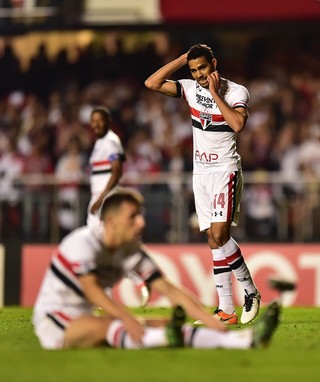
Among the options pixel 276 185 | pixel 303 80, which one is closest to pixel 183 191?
pixel 276 185

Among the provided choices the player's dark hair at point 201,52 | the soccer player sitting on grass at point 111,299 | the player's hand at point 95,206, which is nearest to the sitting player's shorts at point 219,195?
the player's dark hair at point 201,52

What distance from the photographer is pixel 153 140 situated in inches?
834

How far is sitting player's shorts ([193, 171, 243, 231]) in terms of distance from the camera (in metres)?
12.2

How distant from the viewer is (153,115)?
22.0m

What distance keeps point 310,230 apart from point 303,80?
4833mm

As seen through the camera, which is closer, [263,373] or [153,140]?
[263,373]

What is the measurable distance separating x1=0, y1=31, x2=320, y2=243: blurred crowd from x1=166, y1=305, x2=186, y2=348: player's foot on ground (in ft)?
31.2

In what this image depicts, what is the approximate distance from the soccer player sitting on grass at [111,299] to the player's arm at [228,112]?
3187 millimetres

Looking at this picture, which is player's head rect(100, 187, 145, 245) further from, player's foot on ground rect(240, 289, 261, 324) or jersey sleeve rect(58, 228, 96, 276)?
player's foot on ground rect(240, 289, 261, 324)

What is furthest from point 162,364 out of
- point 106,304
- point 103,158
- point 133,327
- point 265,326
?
point 103,158

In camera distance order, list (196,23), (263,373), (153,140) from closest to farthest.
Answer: (263,373)
(153,140)
(196,23)

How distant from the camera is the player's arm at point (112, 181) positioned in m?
15.4

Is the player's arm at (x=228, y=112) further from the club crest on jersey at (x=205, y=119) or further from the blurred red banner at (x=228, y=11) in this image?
the blurred red banner at (x=228, y=11)

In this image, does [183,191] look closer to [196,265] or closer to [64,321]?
[196,265]
